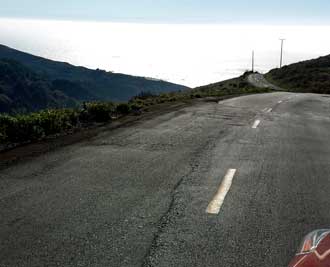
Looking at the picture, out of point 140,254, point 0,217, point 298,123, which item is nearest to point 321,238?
point 140,254

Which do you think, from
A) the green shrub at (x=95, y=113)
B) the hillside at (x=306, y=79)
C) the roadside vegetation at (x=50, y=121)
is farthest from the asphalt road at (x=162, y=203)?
the hillside at (x=306, y=79)

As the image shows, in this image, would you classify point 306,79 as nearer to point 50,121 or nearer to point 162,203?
point 50,121

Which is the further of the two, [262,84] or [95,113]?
[262,84]

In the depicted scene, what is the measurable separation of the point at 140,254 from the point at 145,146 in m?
5.44

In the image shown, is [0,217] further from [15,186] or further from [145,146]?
[145,146]

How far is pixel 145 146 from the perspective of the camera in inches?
381

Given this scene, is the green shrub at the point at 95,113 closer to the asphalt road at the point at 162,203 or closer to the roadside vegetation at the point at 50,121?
the roadside vegetation at the point at 50,121

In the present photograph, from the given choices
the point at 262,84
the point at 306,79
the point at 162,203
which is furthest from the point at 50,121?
the point at 306,79

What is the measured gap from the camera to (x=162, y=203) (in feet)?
19.1

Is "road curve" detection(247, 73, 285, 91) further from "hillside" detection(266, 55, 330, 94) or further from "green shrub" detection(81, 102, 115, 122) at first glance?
"green shrub" detection(81, 102, 115, 122)

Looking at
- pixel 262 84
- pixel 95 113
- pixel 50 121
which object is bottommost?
pixel 262 84

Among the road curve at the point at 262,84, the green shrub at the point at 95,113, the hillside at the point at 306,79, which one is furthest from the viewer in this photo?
the hillside at the point at 306,79

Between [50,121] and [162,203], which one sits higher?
[50,121]

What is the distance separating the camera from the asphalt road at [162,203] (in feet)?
14.3
